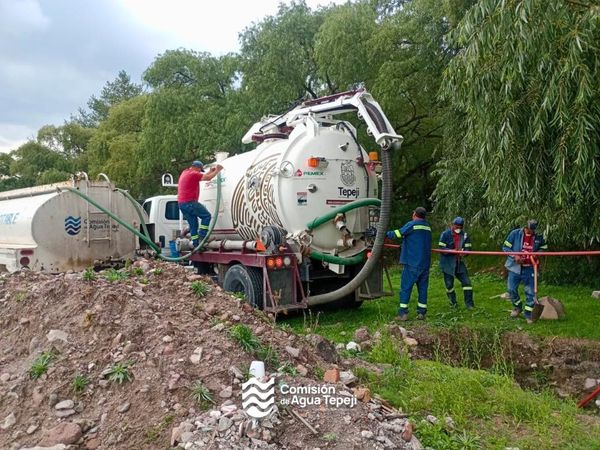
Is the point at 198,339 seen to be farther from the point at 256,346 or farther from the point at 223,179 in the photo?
the point at 223,179

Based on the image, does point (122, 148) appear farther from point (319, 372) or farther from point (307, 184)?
point (319, 372)

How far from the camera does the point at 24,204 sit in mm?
10562

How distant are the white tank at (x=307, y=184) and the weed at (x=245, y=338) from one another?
12.1 ft

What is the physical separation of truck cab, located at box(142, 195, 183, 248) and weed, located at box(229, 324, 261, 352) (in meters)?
7.53

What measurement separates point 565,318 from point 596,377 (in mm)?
2128

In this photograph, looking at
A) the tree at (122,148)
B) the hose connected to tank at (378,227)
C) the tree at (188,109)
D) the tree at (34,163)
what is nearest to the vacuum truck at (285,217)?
the hose connected to tank at (378,227)

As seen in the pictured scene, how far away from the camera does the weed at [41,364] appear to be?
4477 millimetres

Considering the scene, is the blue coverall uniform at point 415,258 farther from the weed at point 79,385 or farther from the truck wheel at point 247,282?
the weed at point 79,385

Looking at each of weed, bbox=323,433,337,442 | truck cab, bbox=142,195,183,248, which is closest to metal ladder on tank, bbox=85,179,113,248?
truck cab, bbox=142,195,183,248

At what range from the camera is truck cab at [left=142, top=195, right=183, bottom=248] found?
12.0 metres

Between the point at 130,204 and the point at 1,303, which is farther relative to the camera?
the point at 130,204

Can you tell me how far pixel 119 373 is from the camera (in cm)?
428

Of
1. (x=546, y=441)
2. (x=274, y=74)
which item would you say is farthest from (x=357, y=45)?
(x=546, y=441)

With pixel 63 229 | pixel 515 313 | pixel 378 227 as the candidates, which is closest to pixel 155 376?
pixel 378 227
